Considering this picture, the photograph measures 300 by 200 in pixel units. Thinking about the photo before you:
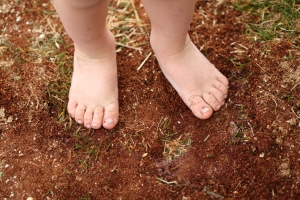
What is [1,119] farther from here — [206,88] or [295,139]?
[295,139]

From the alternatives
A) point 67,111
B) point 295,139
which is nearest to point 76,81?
point 67,111

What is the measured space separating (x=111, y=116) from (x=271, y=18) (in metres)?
0.94

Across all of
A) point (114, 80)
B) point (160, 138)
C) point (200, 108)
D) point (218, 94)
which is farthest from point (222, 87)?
point (114, 80)

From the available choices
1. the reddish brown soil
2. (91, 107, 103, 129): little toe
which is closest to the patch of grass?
the reddish brown soil

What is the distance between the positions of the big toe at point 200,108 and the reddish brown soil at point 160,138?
0.04m

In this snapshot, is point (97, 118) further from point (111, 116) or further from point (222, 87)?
point (222, 87)

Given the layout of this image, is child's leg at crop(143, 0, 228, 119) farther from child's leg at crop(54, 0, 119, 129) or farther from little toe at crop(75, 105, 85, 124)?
little toe at crop(75, 105, 85, 124)

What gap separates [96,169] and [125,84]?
42 cm

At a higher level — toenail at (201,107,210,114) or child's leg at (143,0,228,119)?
child's leg at (143,0,228,119)

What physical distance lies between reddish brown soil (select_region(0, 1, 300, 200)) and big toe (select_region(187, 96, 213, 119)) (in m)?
0.04

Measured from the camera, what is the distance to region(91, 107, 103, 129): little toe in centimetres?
141

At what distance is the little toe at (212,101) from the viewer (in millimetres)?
1400

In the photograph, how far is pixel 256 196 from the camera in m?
1.26

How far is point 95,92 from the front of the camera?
1.43m
